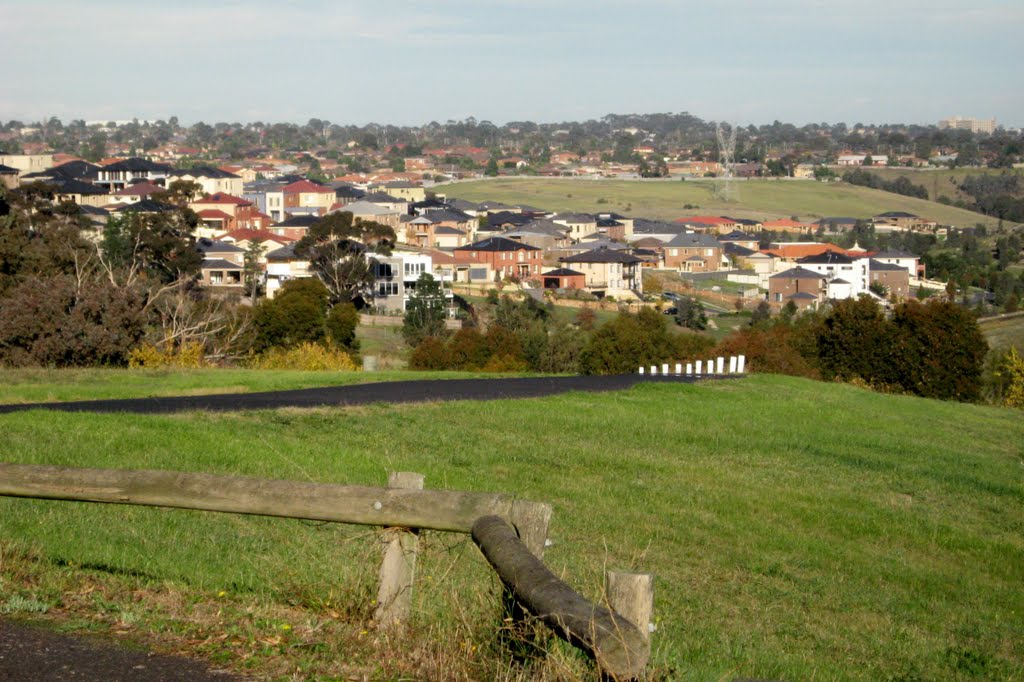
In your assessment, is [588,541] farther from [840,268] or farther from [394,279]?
[840,268]

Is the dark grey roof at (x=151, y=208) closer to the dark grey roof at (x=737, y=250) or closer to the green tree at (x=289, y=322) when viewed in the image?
the green tree at (x=289, y=322)

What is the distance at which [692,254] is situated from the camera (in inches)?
4675

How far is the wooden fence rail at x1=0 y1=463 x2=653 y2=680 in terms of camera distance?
4.37 m

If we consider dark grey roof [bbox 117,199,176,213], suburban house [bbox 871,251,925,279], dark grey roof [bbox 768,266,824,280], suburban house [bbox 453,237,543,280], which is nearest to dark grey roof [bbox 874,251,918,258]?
suburban house [bbox 871,251,925,279]

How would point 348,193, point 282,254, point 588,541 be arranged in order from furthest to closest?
point 348,193 < point 282,254 < point 588,541

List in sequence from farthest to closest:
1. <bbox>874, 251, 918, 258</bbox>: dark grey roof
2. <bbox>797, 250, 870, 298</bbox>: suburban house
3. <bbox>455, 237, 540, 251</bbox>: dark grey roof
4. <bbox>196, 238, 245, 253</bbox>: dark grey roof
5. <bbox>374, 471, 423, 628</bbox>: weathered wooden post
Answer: <bbox>874, 251, 918, 258</bbox>: dark grey roof, <bbox>797, 250, 870, 298</bbox>: suburban house, <bbox>455, 237, 540, 251</bbox>: dark grey roof, <bbox>196, 238, 245, 253</bbox>: dark grey roof, <bbox>374, 471, 423, 628</bbox>: weathered wooden post

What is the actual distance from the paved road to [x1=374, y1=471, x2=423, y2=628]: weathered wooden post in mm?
767

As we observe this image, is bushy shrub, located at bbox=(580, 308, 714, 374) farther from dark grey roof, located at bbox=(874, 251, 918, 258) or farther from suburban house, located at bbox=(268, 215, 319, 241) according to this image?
dark grey roof, located at bbox=(874, 251, 918, 258)

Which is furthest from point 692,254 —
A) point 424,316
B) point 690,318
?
point 424,316

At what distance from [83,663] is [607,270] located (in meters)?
92.2

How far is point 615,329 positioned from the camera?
47.8 meters

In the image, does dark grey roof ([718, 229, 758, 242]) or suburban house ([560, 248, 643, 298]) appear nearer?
suburban house ([560, 248, 643, 298])

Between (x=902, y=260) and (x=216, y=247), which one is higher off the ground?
(x=216, y=247)

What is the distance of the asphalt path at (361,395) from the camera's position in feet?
53.3
